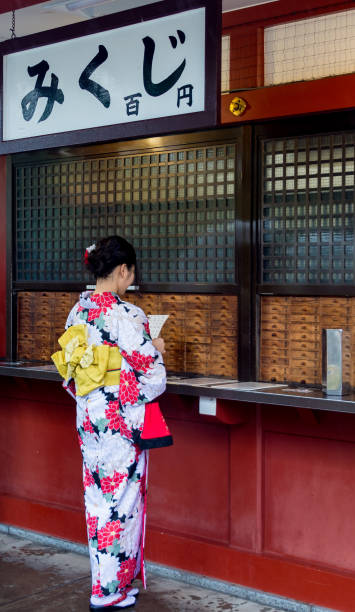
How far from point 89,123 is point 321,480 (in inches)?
89.3

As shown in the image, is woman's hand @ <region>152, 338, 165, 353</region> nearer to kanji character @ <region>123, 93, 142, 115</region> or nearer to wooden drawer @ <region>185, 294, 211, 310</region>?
wooden drawer @ <region>185, 294, 211, 310</region>

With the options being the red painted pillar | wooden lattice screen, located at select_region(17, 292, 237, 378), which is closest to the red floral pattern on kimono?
wooden lattice screen, located at select_region(17, 292, 237, 378)

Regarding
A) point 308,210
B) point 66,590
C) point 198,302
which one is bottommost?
point 66,590

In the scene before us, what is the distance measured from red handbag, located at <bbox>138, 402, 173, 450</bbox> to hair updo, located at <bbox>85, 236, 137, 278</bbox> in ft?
2.53

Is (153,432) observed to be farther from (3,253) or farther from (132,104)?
(3,253)

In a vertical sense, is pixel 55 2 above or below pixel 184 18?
above

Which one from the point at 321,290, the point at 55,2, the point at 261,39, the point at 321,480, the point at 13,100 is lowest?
the point at 321,480

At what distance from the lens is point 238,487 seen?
479 cm

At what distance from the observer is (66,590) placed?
4816 mm

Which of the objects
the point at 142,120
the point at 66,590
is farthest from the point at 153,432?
the point at 142,120

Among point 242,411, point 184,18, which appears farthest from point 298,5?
point 242,411

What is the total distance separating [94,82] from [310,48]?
1.21 meters

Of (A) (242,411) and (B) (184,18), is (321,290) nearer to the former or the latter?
(A) (242,411)

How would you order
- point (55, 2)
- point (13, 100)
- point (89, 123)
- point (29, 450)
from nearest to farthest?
1. point (89, 123)
2. point (13, 100)
3. point (55, 2)
4. point (29, 450)
